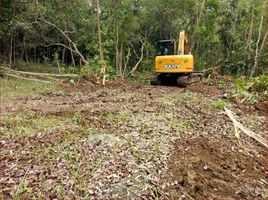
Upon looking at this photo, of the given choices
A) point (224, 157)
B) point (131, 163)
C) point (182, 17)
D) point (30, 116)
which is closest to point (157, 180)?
point (131, 163)

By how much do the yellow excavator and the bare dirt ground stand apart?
245 inches

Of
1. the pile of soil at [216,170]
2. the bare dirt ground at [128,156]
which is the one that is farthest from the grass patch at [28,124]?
the pile of soil at [216,170]

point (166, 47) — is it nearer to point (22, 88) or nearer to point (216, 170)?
point (22, 88)

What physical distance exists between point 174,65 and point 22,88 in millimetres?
5827

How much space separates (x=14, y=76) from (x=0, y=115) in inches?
318

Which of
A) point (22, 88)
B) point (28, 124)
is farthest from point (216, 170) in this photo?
point (22, 88)

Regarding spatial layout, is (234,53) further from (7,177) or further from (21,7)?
(7,177)

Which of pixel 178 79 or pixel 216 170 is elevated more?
pixel 178 79

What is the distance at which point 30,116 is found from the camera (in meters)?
6.90

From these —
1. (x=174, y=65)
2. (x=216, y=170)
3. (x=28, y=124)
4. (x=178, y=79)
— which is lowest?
(x=216, y=170)

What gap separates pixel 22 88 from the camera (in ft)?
40.5

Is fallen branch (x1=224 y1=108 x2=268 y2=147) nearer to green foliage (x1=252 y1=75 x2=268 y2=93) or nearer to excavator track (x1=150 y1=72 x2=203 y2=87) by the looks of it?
green foliage (x1=252 y1=75 x2=268 y2=93)

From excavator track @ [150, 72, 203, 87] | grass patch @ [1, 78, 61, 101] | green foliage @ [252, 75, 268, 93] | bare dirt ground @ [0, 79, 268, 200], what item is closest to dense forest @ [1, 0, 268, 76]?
excavator track @ [150, 72, 203, 87]

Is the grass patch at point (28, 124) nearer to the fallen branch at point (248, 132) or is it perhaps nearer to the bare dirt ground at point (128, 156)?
the bare dirt ground at point (128, 156)
